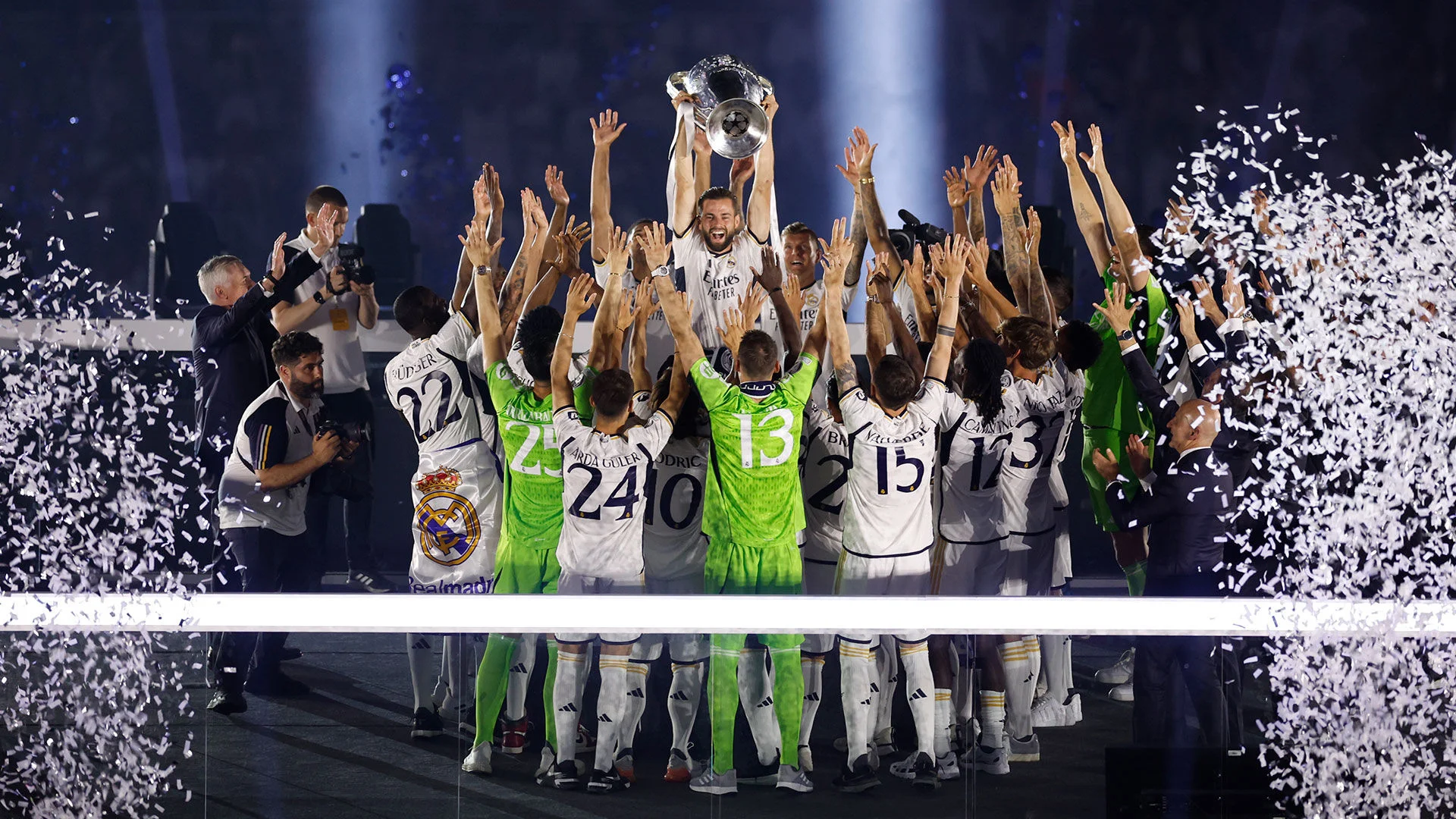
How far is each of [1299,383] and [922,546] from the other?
1.28 meters

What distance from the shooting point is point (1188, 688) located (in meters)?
3.73

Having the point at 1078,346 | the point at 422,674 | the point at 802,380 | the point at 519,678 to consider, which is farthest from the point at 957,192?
the point at 422,674

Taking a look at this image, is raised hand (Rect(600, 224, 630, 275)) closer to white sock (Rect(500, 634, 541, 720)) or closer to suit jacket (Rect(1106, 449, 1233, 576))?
white sock (Rect(500, 634, 541, 720))

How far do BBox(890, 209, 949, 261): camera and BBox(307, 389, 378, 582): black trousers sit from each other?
2.12 metres

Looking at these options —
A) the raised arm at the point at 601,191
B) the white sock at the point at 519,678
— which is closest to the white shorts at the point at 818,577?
the white sock at the point at 519,678

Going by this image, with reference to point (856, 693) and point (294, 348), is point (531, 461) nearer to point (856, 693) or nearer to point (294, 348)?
point (294, 348)

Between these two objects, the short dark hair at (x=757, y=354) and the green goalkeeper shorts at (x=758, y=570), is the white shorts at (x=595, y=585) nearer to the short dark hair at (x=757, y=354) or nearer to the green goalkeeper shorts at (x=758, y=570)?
the green goalkeeper shorts at (x=758, y=570)

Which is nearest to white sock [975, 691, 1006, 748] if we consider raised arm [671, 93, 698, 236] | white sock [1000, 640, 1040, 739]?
white sock [1000, 640, 1040, 739]

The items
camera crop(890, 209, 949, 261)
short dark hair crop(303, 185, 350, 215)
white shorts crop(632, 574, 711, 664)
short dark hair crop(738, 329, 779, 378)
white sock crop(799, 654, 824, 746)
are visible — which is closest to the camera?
white shorts crop(632, 574, 711, 664)

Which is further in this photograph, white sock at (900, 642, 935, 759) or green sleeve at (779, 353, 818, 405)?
green sleeve at (779, 353, 818, 405)

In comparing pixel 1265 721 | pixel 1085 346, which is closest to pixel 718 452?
pixel 1085 346

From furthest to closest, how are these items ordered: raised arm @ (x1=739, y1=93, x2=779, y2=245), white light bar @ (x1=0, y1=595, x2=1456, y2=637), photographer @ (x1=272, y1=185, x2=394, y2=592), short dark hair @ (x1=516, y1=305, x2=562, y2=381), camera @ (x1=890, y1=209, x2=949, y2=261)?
photographer @ (x1=272, y1=185, x2=394, y2=592) < camera @ (x1=890, y1=209, x2=949, y2=261) < raised arm @ (x1=739, y1=93, x2=779, y2=245) < short dark hair @ (x1=516, y1=305, x2=562, y2=381) < white light bar @ (x1=0, y1=595, x2=1456, y2=637)

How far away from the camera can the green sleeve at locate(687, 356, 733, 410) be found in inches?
167

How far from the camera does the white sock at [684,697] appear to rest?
372 cm
